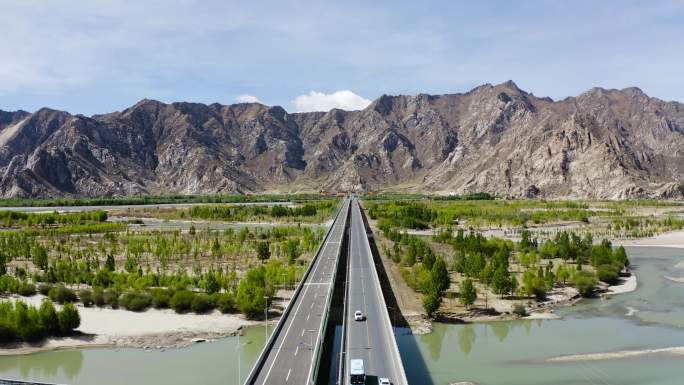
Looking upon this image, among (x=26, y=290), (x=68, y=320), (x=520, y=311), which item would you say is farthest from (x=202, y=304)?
(x=520, y=311)

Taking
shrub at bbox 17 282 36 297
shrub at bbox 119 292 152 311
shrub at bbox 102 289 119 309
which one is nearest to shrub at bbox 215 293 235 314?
shrub at bbox 119 292 152 311

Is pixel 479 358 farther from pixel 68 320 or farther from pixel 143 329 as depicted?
pixel 68 320

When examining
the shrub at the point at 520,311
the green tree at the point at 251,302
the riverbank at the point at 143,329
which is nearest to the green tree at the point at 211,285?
the riverbank at the point at 143,329

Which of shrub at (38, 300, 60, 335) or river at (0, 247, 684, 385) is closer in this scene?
river at (0, 247, 684, 385)

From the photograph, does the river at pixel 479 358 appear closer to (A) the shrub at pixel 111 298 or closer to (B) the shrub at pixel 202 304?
(B) the shrub at pixel 202 304

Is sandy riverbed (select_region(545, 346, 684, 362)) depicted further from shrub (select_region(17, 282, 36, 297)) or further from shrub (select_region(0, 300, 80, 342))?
shrub (select_region(17, 282, 36, 297))

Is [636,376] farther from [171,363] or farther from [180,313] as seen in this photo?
[180,313]

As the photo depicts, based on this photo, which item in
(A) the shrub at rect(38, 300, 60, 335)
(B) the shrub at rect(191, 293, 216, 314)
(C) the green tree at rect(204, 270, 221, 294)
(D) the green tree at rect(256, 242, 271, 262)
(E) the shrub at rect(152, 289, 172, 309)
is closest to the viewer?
(A) the shrub at rect(38, 300, 60, 335)
